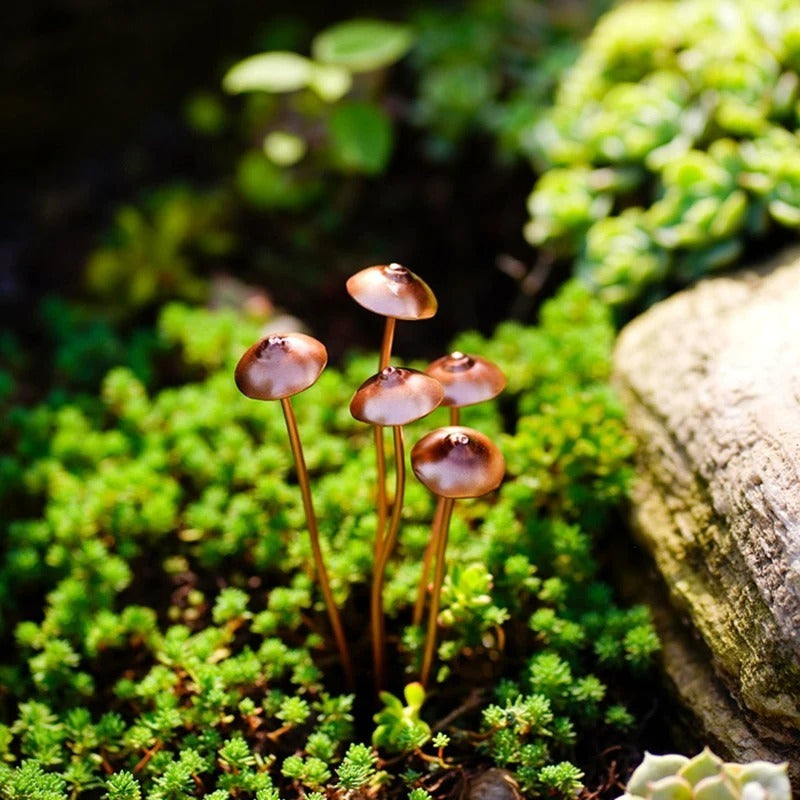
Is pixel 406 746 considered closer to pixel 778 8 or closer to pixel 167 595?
pixel 167 595

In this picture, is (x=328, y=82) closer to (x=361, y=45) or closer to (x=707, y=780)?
(x=361, y=45)

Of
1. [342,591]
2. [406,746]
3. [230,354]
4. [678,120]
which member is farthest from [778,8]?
[406,746]

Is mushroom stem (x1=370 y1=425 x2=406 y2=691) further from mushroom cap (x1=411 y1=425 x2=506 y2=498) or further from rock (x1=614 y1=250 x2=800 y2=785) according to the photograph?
rock (x1=614 y1=250 x2=800 y2=785)

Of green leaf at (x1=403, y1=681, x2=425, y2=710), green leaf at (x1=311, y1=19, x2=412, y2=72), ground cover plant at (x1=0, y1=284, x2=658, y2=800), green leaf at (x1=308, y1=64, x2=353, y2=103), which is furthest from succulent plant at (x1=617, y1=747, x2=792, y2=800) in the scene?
green leaf at (x1=311, y1=19, x2=412, y2=72)

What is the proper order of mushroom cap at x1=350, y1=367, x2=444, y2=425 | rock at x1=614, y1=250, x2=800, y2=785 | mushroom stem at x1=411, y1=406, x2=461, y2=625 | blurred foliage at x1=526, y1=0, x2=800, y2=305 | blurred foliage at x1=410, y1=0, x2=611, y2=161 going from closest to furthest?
mushroom cap at x1=350, y1=367, x2=444, y2=425, rock at x1=614, y1=250, x2=800, y2=785, mushroom stem at x1=411, y1=406, x2=461, y2=625, blurred foliage at x1=526, y1=0, x2=800, y2=305, blurred foliage at x1=410, y1=0, x2=611, y2=161

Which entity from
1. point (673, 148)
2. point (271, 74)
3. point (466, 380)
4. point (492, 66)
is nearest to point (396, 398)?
point (466, 380)

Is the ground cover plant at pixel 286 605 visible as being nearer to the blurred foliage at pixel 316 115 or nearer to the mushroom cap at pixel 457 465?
the mushroom cap at pixel 457 465

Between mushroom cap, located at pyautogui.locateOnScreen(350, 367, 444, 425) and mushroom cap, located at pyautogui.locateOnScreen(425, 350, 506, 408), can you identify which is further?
mushroom cap, located at pyautogui.locateOnScreen(425, 350, 506, 408)
